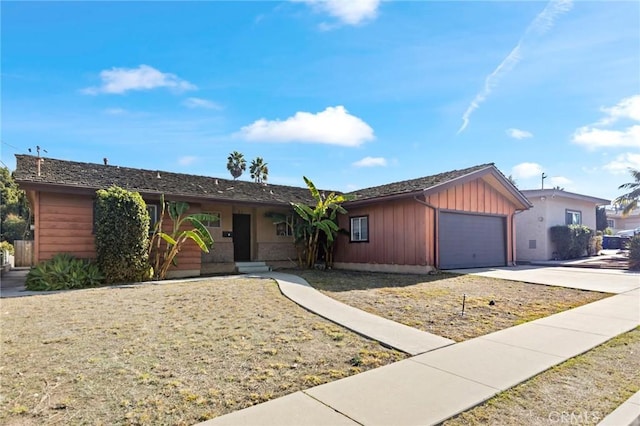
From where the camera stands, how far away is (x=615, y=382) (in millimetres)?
3861

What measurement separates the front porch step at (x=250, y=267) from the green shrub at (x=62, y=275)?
211 inches

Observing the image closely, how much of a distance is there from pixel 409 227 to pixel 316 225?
3.82 metres

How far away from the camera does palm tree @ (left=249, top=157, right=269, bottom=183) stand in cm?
4497

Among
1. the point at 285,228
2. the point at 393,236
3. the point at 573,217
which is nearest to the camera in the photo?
the point at 393,236

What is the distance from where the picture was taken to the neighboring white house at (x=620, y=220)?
36.5 m

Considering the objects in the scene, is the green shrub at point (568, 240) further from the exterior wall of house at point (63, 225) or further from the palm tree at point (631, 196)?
the exterior wall of house at point (63, 225)

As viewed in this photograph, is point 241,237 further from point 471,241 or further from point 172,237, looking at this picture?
point 471,241

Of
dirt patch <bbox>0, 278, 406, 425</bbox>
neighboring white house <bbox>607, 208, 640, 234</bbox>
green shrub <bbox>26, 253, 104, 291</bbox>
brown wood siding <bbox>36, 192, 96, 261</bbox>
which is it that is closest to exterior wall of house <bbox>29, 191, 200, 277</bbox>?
brown wood siding <bbox>36, 192, 96, 261</bbox>

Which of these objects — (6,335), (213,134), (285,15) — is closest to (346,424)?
(6,335)

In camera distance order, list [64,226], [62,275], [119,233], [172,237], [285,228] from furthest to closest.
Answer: [285,228], [172,237], [64,226], [119,233], [62,275]

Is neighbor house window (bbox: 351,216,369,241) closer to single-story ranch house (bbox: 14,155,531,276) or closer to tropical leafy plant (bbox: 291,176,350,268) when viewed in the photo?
single-story ranch house (bbox: 14,155,531,276)

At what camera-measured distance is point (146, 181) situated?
13867mm

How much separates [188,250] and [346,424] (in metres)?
12.0

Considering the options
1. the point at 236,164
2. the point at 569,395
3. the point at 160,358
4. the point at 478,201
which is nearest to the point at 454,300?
the point at 569,395
